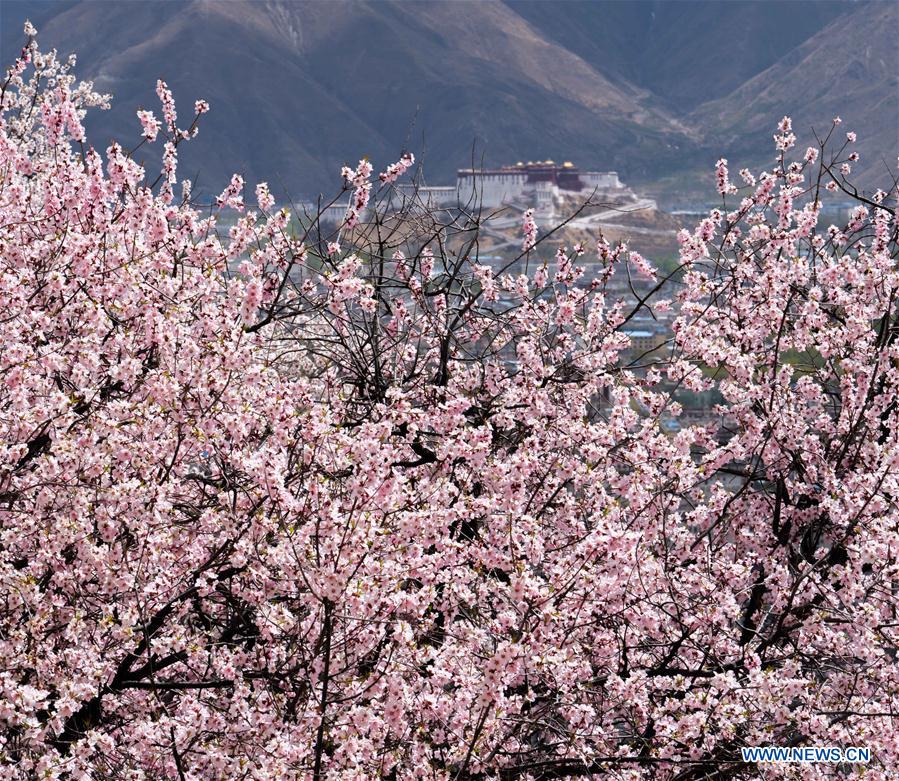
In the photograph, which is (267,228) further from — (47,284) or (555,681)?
(555,681)

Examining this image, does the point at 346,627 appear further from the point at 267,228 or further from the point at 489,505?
the point at 267,228

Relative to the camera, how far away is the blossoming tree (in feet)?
24.0

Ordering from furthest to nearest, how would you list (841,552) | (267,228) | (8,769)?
(267,228), (841,552), (8,769)

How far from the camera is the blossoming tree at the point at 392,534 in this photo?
7.30 m

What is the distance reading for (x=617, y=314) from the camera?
13086mm

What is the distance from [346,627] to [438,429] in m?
2.86

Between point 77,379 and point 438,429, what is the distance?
3083 mm

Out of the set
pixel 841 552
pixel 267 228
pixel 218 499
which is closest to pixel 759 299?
pixel 841 552

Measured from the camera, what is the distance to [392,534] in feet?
25.4

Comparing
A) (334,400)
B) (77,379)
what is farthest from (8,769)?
(334,400)

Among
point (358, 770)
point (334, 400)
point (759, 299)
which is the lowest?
point (358, 770)

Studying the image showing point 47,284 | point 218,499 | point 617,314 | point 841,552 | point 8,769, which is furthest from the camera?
point 617,314

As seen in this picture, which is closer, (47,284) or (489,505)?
(489,505)

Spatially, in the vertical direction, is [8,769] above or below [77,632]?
below
